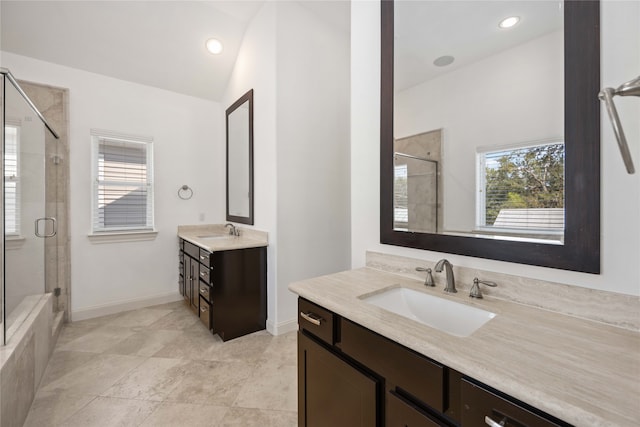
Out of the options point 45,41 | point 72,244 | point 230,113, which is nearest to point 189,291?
point 72,244

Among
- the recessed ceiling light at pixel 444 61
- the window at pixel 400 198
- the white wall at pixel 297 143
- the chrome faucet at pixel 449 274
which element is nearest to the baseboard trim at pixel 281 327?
the white wall at pixel 297 143

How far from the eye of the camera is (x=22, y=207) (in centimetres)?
203

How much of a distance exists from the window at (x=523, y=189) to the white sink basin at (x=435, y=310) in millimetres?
379

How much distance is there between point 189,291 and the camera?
10.3ft

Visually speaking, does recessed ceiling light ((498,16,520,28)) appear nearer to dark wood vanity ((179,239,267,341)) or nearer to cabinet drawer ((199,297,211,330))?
dark wood vanity ((179,239,267,341))

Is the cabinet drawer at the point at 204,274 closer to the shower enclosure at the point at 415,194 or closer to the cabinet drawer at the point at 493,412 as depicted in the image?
the shower enclosure at the point at 415,194

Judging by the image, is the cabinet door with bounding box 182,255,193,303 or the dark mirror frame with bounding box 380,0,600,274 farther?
the cabinet door with bounding box 182,255,193,303

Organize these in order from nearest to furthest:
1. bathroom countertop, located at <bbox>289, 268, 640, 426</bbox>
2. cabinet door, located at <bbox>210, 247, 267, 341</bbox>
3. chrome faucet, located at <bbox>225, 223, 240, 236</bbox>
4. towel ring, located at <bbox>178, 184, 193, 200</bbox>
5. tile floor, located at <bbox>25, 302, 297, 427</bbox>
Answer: bathroom countertop, located at <bbox>289, 268, 640, 426</bbox>, tile floor, located at <bbox>25, 302, 297, 427</bbox>, cabinet door, located at <bbox>210, 247, 267, 341</bbox>, chrome faucet, located at <bbox>225, 223, 240, 236</bbox>, towel ring, located at <bbox>178, 184, 193, 200</bbox>

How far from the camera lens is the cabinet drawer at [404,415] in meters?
0.79

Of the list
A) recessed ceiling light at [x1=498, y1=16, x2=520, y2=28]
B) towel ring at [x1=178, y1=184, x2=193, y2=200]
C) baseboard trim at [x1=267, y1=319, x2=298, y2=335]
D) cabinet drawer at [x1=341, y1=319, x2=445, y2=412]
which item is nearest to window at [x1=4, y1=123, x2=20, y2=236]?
towel ring at [x1=178, y1=184, x2=193, y2=200]

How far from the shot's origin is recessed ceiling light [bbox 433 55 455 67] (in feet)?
4.47

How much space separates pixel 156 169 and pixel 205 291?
179 cm

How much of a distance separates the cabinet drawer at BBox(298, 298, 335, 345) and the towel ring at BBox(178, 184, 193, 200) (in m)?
2.95

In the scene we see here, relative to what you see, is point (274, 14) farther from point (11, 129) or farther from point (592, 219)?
point (592, 219)
